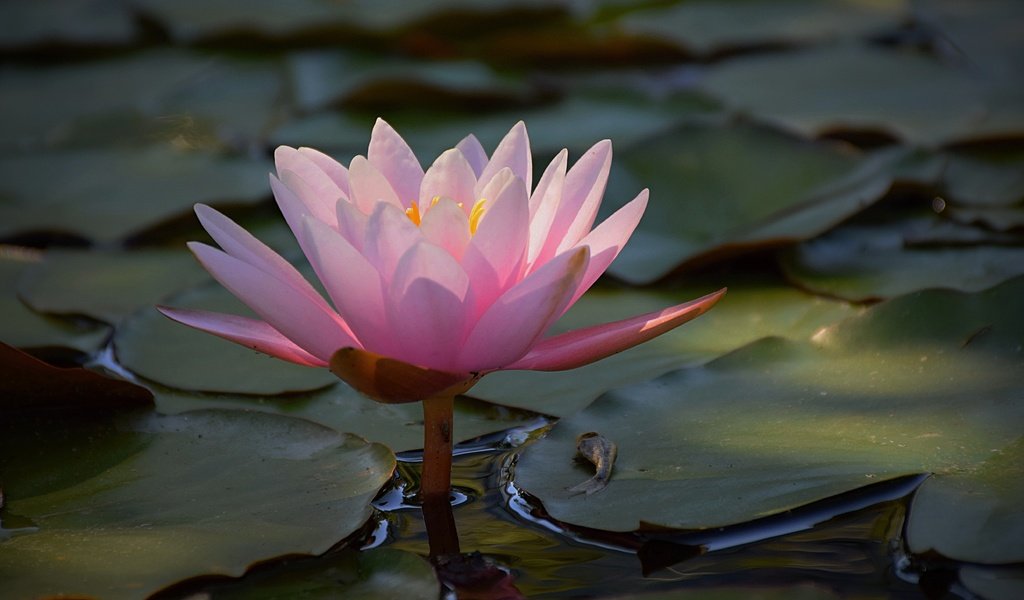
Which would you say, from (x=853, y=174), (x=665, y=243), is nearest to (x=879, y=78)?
(x=853, y=174)

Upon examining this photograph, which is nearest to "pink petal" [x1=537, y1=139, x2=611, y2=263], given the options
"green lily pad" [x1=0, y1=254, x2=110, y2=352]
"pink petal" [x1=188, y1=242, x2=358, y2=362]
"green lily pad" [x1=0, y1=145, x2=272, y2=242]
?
"pink petal" [x1=188, y1=242, x2=358, y2=362]

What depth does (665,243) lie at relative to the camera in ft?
5.92

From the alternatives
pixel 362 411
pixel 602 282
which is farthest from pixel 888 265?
pixel 362 411

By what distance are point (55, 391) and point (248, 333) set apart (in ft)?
1.03

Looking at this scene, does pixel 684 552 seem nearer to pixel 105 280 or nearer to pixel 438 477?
pixel 438 477

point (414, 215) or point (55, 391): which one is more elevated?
point (414, 215)

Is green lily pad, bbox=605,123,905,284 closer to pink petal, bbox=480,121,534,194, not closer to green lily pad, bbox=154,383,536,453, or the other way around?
green lily pad, bbox=154,383,536,453

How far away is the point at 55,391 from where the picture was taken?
4.09 feet

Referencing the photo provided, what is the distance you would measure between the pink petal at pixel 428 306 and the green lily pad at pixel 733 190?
2.42 ft

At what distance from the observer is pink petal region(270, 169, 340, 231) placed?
1.04 metres

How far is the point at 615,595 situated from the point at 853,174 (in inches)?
46.1

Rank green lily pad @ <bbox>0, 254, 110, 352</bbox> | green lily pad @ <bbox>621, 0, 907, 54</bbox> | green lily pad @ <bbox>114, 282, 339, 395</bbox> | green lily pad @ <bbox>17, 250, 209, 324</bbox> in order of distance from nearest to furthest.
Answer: green lily pad @ <bbox>114, 282, 339, 395</bbox> < green lily pad @ <bbox>0, 254, 110, 352</bbox> < green lily pad @ <bbox>17, 250, 209, 324</bbox> < green lily pad @ <bbox>621, 0, 907, 54</bbox>

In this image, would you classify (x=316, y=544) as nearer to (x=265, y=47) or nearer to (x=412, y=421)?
(x=412, y=421)

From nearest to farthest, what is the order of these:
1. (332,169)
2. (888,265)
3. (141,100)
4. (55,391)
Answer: (332,169) < (55,391) < (888,265) < (141,100)
